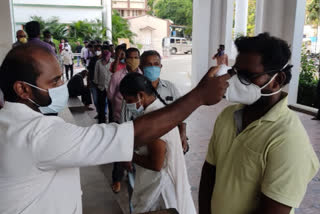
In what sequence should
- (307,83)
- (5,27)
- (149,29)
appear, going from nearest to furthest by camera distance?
(5,27), (307,83), (149,29)

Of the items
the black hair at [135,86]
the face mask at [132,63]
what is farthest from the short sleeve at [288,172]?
the face mask at [132,63]

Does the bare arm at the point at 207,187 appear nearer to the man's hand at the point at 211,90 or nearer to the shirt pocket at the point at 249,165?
the shirt pocket at the point at 249,165

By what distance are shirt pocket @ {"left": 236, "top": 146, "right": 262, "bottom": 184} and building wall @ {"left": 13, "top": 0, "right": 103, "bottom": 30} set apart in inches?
939

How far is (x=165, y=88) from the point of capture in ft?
10.2

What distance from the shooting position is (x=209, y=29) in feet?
36.3

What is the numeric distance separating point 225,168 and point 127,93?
0.98m

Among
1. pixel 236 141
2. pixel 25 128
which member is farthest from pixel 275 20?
pixel 25 128

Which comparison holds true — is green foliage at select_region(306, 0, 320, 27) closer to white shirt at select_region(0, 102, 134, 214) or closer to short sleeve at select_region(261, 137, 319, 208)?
short sleeve at select_region(261, 137, 319, 208)

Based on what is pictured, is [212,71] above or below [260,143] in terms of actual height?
above

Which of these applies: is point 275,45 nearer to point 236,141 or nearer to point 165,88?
point 236,141

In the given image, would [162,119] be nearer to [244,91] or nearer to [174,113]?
[174,113]

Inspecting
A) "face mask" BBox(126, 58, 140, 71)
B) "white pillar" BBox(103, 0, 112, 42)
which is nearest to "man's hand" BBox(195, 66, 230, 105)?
"face mask" BBox(126, 58, 140, 71)

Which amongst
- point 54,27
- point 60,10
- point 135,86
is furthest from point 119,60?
point 60,10

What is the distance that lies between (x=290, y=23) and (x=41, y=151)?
8057mm
